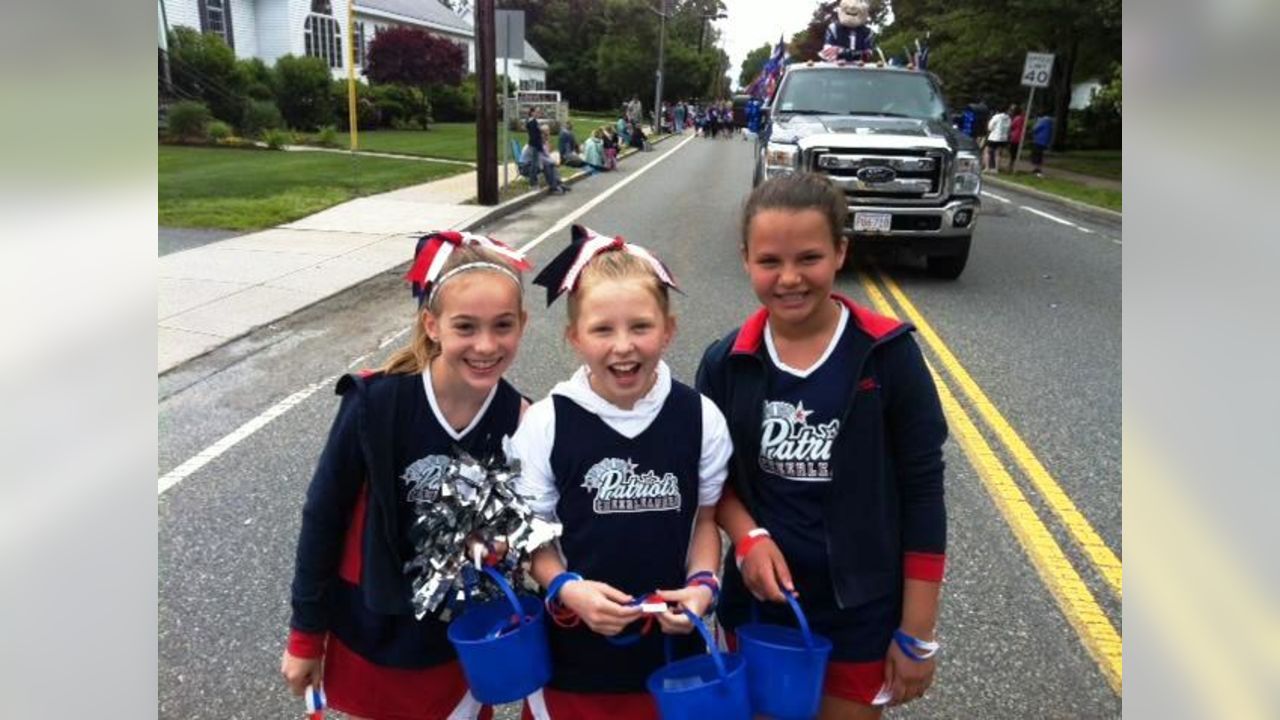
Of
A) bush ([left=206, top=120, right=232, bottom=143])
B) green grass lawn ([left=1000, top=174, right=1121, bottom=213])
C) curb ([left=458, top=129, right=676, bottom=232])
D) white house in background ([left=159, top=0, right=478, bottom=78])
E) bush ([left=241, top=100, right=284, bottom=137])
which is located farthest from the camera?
white house in background ([left=159, top=0, right=478, bottom=78])

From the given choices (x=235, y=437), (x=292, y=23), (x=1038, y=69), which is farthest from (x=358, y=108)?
(x=235, y=437)

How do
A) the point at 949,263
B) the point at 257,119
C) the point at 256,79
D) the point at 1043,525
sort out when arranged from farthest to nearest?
1. the point at 256,79
2. the point at 257,119
3. the point at 949,263
4. the point at 1043,525

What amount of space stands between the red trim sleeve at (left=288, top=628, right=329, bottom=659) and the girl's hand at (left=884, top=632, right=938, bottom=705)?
1.20 metres

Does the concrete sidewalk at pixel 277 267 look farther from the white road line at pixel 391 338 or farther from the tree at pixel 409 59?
→ the tree at pixel 409 59

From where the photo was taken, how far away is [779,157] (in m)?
9.09

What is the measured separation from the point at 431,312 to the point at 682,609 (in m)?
0.78

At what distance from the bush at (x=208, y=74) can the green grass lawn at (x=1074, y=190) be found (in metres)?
20.9

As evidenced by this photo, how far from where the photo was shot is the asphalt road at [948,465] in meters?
2.97

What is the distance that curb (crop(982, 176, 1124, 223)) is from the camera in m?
15.0

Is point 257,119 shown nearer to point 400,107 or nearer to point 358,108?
point 358,108

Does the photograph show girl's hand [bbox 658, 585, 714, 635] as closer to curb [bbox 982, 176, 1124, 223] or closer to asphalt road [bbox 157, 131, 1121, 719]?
asphalt road [bbox 157, 131, 1121, 719]

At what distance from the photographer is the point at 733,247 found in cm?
1110

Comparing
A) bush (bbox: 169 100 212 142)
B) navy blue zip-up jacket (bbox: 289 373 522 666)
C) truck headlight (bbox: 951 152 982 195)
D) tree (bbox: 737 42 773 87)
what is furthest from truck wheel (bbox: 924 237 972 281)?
tree (bbox: 737 42 773 87)
